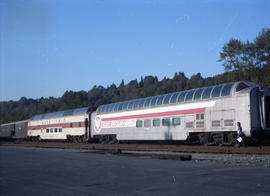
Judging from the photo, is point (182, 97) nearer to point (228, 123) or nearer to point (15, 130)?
point (228, 123)

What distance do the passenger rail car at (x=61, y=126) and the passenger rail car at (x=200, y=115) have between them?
29.0ft

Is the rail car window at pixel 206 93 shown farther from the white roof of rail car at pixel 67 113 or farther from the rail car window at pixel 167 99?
the white roof of rail car at pixel 67 113

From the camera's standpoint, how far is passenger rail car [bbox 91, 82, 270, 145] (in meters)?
20.4

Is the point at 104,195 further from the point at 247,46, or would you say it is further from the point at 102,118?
the point at 247,46

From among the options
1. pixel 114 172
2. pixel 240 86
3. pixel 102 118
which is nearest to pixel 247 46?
pixel 102 118

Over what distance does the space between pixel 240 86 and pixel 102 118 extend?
17579mm

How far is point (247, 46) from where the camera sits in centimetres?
5688

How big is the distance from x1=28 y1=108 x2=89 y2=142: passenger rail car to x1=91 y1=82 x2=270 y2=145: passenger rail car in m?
8.84

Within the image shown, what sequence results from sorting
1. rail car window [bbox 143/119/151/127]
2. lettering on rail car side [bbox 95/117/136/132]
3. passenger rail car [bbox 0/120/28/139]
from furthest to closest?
passenger rail car [bbox 0/120/28/139]
lettering on rail car side [bbox 95/117/136/132]
rail car window [bbox 143/119/151/127]

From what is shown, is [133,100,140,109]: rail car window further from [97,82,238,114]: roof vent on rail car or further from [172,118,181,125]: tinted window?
[172,118,181,125]: tinted window

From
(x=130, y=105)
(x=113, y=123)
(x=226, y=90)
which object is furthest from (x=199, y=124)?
(x=113, y=123)

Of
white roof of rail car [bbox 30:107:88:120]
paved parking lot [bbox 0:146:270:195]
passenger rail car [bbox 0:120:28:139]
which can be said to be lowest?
paved parking lot [bbox 0:146:270:195]

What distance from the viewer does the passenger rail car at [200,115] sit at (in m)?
20.4

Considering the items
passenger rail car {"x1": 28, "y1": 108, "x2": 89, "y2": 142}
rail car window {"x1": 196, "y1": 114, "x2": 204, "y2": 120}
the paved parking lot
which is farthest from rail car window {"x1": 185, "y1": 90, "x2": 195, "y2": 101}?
passenger rail car {"x1": 28, "y1": 108, "x2": 89, "y2": 142}
